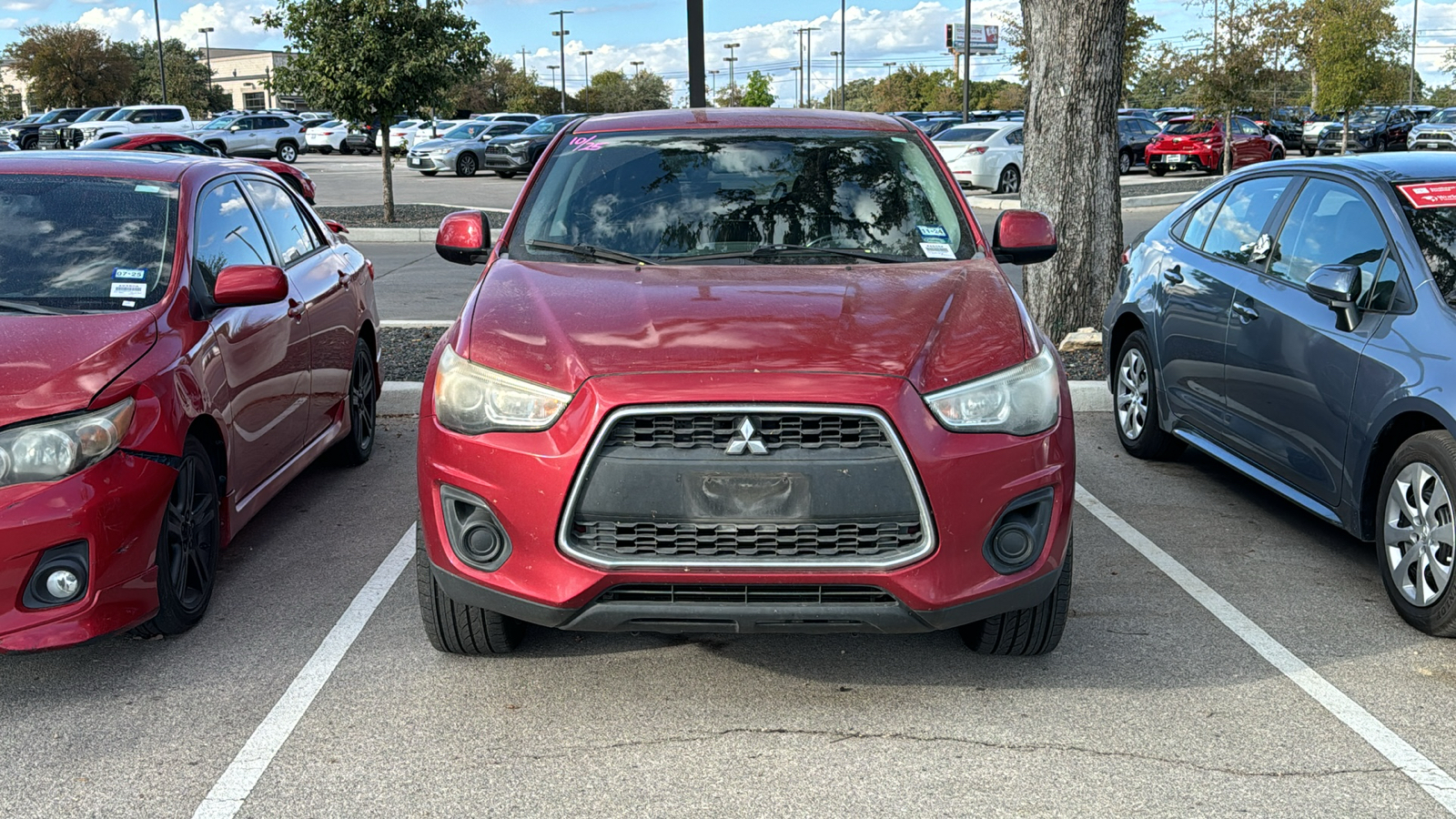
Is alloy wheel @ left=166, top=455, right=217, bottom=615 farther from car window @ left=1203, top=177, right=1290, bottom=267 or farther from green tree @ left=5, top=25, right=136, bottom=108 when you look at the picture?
green tree @ left=5, top=25, right=136, bottom=108

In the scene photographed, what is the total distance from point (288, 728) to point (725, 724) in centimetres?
125

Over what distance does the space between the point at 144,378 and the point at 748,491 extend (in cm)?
205

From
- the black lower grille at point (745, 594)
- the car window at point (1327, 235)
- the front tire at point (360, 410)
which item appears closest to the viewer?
the black lower grille at point (745, 594)

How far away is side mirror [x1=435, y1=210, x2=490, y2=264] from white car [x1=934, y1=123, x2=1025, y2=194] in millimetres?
21956

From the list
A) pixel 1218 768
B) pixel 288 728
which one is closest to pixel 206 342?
pixel 288 728

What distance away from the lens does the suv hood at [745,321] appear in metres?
3.72

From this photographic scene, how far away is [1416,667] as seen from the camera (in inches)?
170

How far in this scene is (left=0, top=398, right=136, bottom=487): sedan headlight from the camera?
388 cm

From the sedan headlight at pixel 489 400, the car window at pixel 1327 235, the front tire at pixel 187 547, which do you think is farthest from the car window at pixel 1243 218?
the front tire at pixel 187 547

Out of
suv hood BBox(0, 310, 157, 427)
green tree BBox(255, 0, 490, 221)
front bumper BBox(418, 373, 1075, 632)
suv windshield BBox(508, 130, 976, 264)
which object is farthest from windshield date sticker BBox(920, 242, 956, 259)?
green tree BBox(255, 0, 490, 221)

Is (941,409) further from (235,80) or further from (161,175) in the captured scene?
(235,80)

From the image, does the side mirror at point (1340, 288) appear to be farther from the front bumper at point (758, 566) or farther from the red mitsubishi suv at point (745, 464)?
the front bumper at point (758, 566)

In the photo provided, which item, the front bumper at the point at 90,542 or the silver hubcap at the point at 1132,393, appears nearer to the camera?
the front bumper at the point at 90,542

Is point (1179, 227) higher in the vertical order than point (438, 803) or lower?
higher
